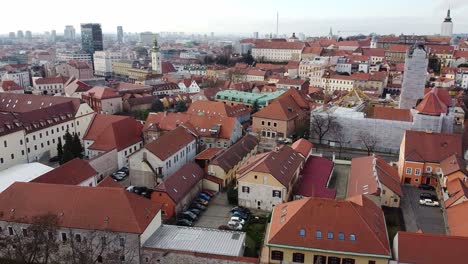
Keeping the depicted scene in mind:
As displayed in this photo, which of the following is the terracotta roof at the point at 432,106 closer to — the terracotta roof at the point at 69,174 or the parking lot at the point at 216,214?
the parking lot at the point at 216,214

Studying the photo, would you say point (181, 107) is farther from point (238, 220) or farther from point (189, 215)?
point (238, 220)

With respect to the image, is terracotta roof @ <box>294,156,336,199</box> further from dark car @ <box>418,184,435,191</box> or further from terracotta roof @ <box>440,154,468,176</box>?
terracotta roof @ <box>440,154,468,176</box>

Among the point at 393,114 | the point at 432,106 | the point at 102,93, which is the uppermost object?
the point at 432,106

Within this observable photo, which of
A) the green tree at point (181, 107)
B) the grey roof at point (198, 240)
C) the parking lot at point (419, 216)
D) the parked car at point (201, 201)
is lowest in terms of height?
the parking lot at point (419, 216)

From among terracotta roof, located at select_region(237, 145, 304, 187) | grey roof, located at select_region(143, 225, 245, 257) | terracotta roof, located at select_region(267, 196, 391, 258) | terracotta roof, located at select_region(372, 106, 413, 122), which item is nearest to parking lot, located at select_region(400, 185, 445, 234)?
terracotta roof, located at select_region(267, 196, 391, 258)

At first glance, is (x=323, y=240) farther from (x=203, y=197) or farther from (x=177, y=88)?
(x=177, y=88)

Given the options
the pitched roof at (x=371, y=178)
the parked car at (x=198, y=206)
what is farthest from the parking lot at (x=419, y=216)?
the parked car at (x=198, y=206)

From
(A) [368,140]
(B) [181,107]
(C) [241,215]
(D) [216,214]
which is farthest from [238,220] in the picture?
(B) [181,107]
